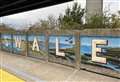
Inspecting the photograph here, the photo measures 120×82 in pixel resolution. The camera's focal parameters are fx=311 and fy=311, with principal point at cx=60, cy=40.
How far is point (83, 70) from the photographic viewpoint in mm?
11883

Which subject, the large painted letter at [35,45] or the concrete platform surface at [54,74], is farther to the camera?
the large painted letter at [35,45]

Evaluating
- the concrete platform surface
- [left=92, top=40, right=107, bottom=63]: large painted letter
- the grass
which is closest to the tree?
the concrete platform surface

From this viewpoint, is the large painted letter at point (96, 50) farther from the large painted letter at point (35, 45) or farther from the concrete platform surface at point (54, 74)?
the large painted letter at point (35, 45)

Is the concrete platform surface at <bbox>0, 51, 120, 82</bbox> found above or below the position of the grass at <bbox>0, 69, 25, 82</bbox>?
above

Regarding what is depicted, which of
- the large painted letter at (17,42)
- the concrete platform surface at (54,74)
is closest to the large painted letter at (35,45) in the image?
the concrete platform surface at (54,74)

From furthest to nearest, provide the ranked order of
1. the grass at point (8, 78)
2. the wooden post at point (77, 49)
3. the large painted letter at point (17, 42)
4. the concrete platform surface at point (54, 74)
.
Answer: the large painted letter at point (17, 42), the wooden post at point (77, 49), the grass at point (8, 78), the concrete platform surface at point (54, 74)

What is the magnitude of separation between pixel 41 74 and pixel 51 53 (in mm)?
2762

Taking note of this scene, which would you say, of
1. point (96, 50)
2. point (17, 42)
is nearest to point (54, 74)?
point (96, 50)

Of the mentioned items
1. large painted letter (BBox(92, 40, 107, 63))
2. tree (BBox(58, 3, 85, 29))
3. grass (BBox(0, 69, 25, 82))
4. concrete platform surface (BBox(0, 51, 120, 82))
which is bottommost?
grass (BBox(0, 69, 25, 82))

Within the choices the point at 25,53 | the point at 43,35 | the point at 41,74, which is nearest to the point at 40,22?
the point at 25,53

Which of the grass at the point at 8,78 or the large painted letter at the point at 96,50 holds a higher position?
the large painted letter at the point at 96,50

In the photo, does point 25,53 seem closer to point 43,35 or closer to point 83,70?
point 43,35

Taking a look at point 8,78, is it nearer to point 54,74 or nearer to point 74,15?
point 54,74

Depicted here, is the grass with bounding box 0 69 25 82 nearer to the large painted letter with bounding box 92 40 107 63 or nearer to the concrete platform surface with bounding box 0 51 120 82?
the concrete platform surface with bounding box 0 51 120 82
